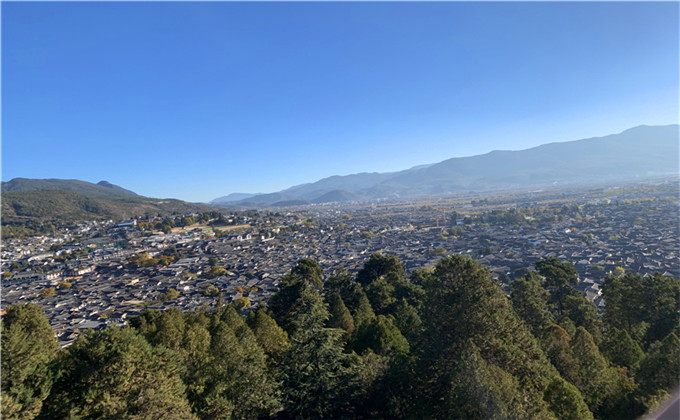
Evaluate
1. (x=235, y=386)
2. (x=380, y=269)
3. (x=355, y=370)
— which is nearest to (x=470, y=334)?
(x=355, y=370)

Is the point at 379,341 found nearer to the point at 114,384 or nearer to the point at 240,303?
the point at 114,384

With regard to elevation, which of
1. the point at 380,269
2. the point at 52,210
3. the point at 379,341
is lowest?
the point at 380,269

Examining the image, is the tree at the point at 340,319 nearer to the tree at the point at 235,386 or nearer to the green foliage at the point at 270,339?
the green foliage at the point at 270,339

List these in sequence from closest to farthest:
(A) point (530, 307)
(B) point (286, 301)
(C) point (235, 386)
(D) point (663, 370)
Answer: (D) point (663, 370), (C) point (235, 386), (A) point (530, 307), (B) point (286, 301)

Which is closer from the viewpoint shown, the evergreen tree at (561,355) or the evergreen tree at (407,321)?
the evergreen tree at (561,355)

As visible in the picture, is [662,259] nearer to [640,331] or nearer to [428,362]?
[640,331]

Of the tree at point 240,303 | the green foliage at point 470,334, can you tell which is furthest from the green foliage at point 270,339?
the tree at point 240,303

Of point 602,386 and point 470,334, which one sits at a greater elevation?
point 470,334
